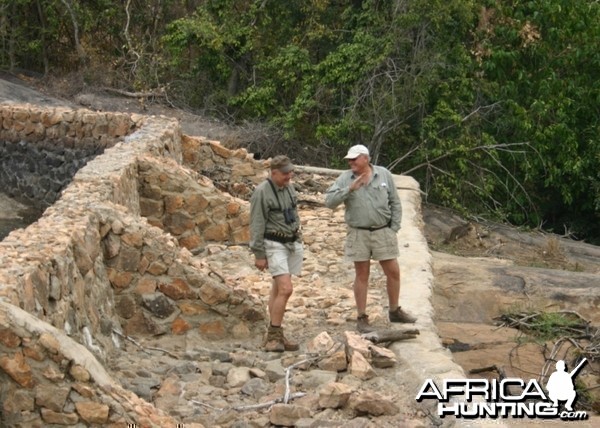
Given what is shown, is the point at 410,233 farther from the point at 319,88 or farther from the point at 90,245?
the point at 319,88

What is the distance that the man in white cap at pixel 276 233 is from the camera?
26.2 ft

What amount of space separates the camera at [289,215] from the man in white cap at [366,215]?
337 millimetres

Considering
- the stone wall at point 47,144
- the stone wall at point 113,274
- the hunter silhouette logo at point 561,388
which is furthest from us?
the stone wall at point 47,144

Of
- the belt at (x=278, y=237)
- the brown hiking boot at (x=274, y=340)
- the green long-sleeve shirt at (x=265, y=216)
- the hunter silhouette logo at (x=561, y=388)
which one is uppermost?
the green long-sleeve shirt at (x=265, y=216)

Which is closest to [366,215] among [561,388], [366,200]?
[366,200]

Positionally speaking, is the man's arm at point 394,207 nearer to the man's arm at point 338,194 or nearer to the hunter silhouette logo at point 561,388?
the man's arm at point 338,194

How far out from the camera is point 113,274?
834cm

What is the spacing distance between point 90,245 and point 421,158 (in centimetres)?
1234

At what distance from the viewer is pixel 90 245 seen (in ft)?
25.6

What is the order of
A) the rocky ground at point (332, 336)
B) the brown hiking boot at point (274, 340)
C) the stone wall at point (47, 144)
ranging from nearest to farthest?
the rocky ground at point (332, 336) → the brown hiking boot at point (274, 340) → the stone wall at point (47, 144)

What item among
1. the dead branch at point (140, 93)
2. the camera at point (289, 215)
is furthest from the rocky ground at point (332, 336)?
the dead branch at point (140, 93)

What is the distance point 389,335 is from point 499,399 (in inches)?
45.3

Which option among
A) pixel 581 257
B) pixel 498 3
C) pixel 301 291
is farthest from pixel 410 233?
pixel 498 3

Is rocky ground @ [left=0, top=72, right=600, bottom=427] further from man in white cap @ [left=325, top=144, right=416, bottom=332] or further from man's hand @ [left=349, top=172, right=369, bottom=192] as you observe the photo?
man's hand @ [left=349, top=172, right=369, bottom=192]
